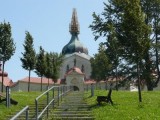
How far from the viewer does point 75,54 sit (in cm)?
11712

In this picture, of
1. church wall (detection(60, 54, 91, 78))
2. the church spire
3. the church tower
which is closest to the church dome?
the church tower

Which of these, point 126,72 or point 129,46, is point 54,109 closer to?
point 129,46

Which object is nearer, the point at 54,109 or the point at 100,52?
the point at 54,109

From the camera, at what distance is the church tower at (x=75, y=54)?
11581 cm

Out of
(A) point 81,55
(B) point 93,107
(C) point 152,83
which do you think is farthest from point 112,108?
(A) point 81,55

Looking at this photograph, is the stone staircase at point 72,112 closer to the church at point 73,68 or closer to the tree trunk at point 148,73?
the tree trunk at point 148,73

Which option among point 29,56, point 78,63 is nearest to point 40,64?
point 29,56

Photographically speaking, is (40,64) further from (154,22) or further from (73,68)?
(73,68)

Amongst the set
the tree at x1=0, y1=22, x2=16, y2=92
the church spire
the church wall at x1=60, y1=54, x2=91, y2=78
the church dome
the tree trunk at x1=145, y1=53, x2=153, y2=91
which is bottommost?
the tree trunk at x1=145, y1=53, x2=153, y2=91

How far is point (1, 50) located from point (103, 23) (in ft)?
46.4

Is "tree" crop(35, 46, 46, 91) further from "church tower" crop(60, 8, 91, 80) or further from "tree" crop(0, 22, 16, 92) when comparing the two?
"church tower" crop(60, 8, 91, 80)

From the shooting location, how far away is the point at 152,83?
47500 millimetres

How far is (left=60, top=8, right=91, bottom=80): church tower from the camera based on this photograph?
115812 millimetres

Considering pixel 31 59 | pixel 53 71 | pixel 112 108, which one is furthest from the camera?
pixel 53 71
